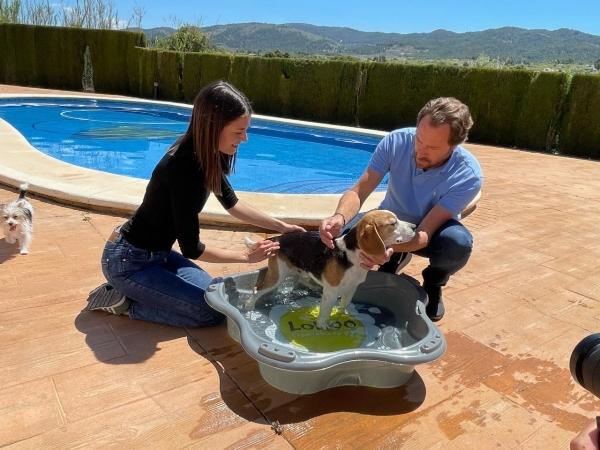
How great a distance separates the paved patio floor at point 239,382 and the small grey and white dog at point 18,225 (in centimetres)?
11

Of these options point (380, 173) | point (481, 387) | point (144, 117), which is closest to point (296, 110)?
point (144, 117)

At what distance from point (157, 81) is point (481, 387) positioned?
79.2 feet

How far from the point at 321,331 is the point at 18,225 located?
121 inches

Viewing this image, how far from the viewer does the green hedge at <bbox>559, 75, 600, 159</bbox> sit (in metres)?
15.5

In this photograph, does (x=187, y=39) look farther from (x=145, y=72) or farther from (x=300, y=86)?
(x=300, y=86)

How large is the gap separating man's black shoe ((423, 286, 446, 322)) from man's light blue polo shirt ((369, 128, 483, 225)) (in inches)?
23.6

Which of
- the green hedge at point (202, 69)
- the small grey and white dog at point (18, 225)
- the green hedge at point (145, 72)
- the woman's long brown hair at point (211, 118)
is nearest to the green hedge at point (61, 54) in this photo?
the green hedge at point (145, 72)

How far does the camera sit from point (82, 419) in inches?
101

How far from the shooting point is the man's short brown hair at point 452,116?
3.38 metres

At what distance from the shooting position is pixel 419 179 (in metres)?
3.90

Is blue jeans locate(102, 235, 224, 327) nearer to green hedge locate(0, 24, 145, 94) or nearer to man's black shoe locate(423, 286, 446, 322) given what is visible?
man's black shoe locate(423, 286, 446, 322)

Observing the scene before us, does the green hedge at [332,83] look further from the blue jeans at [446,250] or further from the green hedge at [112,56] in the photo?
the blue jeans at [446,250]

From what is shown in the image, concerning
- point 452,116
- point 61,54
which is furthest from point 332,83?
point 452,116

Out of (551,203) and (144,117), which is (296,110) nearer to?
(144,117)
